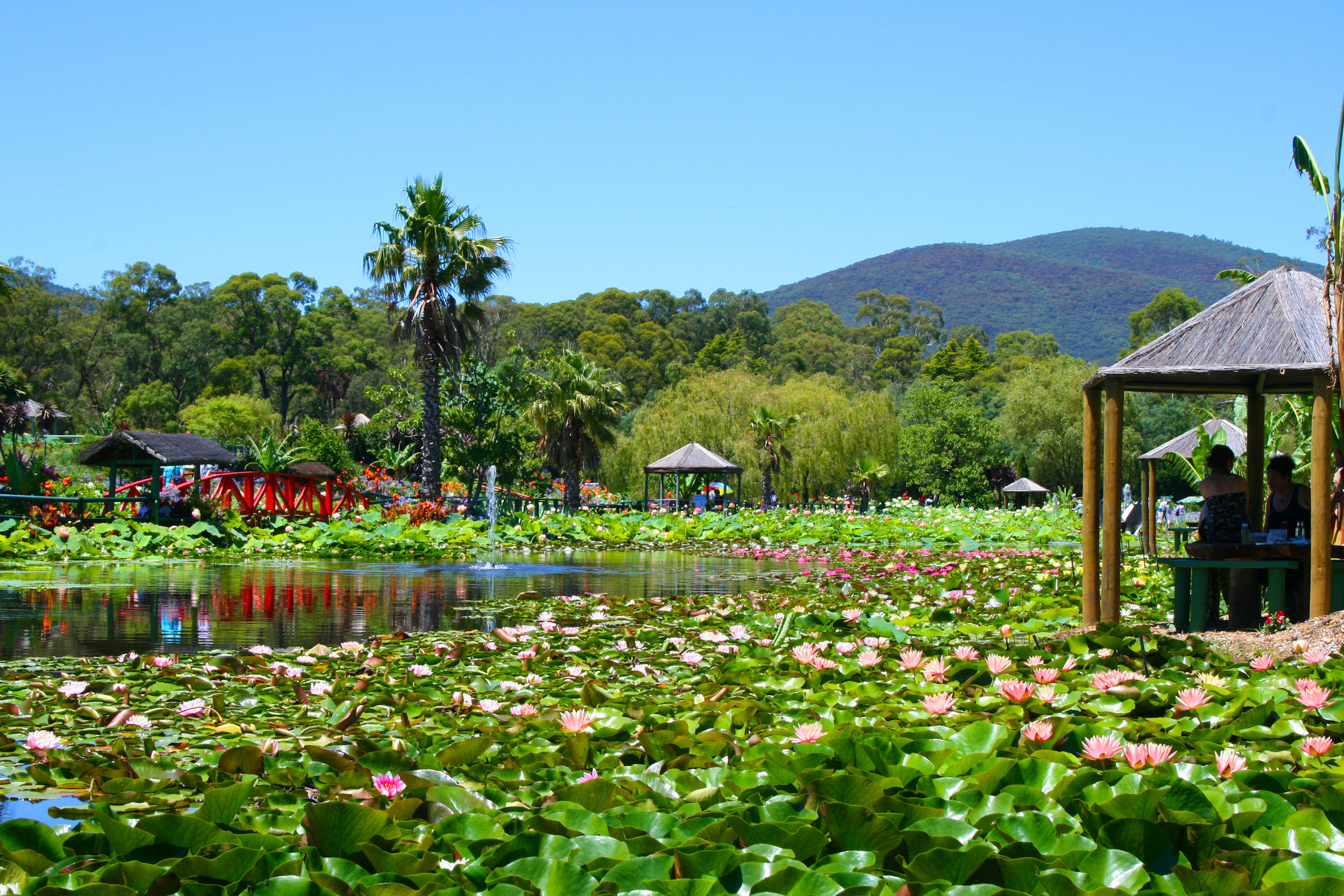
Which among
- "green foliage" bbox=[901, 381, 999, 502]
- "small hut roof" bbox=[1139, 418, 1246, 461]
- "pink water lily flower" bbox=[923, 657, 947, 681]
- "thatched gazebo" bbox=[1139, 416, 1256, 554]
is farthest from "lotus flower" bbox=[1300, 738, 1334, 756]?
"green foliage" bbox=[901, 381, 999, 502]

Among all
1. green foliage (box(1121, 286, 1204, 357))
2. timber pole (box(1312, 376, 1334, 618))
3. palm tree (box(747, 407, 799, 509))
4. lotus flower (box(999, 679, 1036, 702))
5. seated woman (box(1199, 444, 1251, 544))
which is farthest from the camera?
green foliage (box(1121, 286, 1204, 357))

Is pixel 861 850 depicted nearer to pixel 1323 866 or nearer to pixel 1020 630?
pixel 1323 866

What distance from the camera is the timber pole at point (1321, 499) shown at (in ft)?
18.0

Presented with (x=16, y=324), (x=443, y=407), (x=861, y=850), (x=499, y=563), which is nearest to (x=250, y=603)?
(x=499, y=563)

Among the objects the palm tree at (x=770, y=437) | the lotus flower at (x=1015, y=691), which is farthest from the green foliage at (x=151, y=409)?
the lotus flower at (x=1015, y=691)

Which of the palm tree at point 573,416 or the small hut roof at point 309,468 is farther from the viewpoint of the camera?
the palm tree at point 573,416

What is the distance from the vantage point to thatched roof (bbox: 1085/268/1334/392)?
18.4 ft

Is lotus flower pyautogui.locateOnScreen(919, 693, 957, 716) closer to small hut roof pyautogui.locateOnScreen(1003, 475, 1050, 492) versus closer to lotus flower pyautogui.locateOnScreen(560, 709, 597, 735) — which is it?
lotus flower pyautogui.locateOnScreen(560, 709, 597, 735)

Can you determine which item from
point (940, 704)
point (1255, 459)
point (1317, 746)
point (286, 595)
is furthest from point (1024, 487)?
point (1317, 746)

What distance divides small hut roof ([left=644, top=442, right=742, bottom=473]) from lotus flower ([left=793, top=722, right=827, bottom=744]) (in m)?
25.8

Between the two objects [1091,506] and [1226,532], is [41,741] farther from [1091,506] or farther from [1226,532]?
[1226,532]

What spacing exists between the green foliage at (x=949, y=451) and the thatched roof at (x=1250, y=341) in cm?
3889

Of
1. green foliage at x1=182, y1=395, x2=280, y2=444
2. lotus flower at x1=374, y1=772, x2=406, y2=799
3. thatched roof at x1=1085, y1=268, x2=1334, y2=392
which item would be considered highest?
green foliage at x1=182, y1=395, x2=280, y2=444

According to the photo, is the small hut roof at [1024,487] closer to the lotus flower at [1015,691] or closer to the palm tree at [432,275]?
the palm tree at [432,275]
